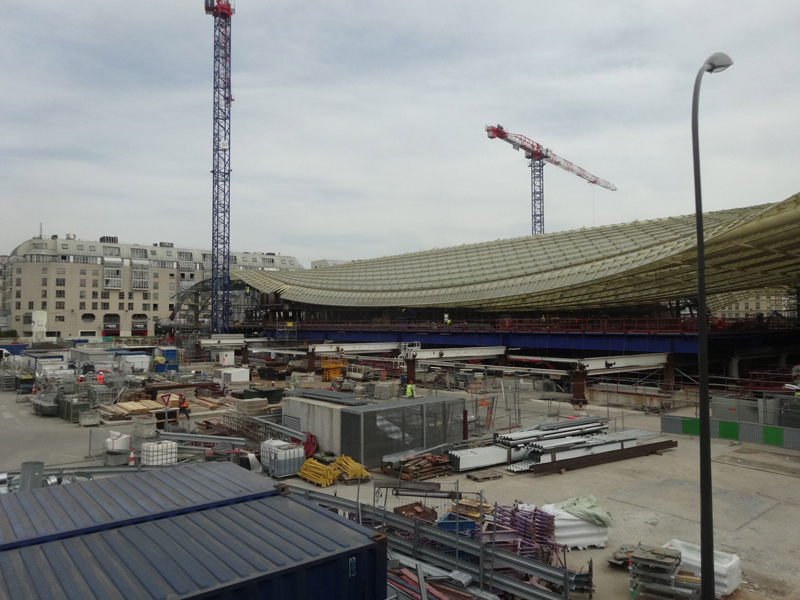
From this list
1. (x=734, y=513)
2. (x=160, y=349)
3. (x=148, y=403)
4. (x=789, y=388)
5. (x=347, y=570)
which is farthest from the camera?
(x=160, y=349)

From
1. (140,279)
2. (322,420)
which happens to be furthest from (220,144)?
(322,420)

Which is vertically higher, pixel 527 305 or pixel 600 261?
pixel 600 261

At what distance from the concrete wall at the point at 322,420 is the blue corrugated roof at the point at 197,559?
10449mm

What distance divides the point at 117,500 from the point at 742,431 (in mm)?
21519

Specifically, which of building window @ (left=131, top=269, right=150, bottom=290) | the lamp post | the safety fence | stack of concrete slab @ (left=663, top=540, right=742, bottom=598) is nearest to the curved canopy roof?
the safety fence

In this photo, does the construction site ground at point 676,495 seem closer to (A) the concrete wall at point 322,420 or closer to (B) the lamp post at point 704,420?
(A) the concrete wall at point 322,420

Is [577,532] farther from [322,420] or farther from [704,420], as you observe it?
[322,420]

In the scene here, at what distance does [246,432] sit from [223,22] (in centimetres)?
7580

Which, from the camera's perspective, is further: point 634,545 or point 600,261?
point 600,261

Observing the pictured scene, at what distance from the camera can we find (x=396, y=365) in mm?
43281

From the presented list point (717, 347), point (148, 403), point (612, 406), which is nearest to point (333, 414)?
point (148, 403)

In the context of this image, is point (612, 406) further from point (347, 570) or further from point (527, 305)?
point (347, 570)

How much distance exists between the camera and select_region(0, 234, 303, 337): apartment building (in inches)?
3711

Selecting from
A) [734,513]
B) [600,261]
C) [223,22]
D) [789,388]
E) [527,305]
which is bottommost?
[734,513]
